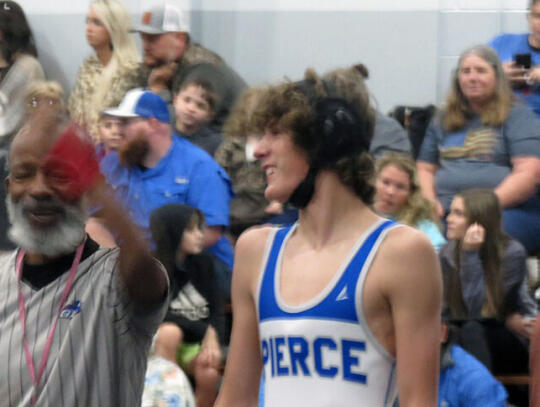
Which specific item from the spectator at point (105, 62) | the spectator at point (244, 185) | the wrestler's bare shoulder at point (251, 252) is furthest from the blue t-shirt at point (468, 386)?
the spectator at point (105, 62)

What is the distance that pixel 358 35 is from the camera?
7.19 metres

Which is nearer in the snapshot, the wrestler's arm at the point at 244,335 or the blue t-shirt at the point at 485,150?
the wrestler's arm at the point at 244,335

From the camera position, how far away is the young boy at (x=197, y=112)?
6375 mm

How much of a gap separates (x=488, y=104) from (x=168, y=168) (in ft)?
5.61

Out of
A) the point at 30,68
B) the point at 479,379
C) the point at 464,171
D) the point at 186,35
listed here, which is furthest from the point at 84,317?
the point at 30,68

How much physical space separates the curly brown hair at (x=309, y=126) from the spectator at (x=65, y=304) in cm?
52

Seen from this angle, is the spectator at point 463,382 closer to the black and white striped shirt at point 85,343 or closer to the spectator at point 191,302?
the spectator at point 191,302

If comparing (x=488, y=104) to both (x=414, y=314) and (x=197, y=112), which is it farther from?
(x=414, y=314)

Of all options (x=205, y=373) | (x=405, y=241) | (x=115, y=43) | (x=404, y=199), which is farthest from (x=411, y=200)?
(x=405, y=241)

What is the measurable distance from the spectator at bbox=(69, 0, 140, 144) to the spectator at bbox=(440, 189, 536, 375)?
2241mm

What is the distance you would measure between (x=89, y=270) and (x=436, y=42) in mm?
4270

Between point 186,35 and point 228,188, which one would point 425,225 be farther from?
point 186,35

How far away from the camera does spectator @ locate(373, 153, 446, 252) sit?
5.95 metres

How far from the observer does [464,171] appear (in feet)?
20.5
